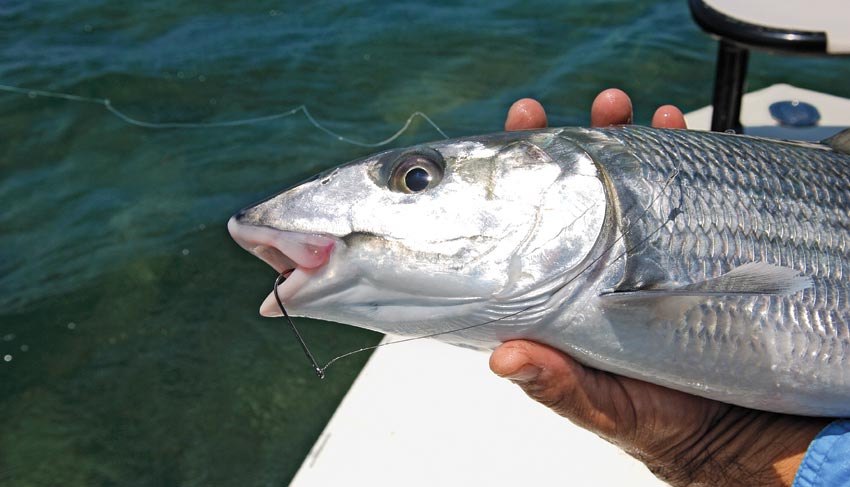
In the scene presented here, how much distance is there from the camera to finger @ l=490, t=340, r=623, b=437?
2217mm

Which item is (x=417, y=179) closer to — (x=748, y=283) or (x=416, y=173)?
(x=416, y=173)

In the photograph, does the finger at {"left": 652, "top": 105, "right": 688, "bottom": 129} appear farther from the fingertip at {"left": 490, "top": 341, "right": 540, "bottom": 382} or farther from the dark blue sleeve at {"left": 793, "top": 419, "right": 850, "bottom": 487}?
the fingertip at {"left": 490, "top": 341, "right": 540, "bottom": 382}

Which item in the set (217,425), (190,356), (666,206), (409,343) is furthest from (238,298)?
(666,206)

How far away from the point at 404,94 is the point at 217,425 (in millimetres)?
4648

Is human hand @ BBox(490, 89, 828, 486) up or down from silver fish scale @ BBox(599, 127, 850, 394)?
down

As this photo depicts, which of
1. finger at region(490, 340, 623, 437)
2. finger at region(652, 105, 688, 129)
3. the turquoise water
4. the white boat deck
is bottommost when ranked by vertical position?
the turquoise water

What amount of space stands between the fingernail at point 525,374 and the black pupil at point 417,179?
59cm

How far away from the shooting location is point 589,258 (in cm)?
221

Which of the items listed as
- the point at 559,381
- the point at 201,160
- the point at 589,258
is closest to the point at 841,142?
the point at 589,258

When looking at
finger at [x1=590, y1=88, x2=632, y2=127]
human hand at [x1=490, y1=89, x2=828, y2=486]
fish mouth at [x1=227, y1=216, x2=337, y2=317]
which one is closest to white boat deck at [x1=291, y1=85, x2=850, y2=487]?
human hand at [x1=490, y1=89, x2=828, y2=486]

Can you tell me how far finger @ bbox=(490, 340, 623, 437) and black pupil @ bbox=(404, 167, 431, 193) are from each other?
52 centimetres

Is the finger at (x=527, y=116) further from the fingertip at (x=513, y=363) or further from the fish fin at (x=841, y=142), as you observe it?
the fingertip at (x=513, y=363)

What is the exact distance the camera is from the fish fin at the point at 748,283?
217cm

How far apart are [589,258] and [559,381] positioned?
388mm
